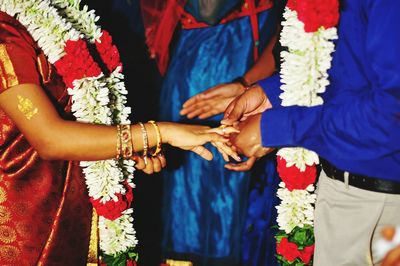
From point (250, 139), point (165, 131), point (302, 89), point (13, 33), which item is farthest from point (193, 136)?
point (13, 33)

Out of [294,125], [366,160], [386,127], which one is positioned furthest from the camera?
[294,125]

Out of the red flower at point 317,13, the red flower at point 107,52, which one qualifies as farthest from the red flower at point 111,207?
the red flower at point 317,13

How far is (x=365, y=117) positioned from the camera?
1.66 m

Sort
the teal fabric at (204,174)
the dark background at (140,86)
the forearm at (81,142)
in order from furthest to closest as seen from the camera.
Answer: the dark background at (140,86) < the teal fabric at (204,174) < the forearm at (81,142)

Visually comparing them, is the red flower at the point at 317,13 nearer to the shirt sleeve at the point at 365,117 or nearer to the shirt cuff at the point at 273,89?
the shirt sleeve at the point at 365,117

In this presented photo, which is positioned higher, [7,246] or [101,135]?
[101,135]

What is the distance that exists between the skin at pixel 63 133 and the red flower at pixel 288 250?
634mm

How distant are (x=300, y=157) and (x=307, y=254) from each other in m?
0.47

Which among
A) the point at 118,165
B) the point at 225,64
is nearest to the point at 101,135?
the point at 118,165

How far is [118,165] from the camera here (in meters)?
2.21

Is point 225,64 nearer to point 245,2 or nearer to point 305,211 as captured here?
point 245,2

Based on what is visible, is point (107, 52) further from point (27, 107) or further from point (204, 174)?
point (204, 174)

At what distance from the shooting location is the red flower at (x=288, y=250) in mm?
2223

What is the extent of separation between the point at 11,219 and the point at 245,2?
80.8 inches
